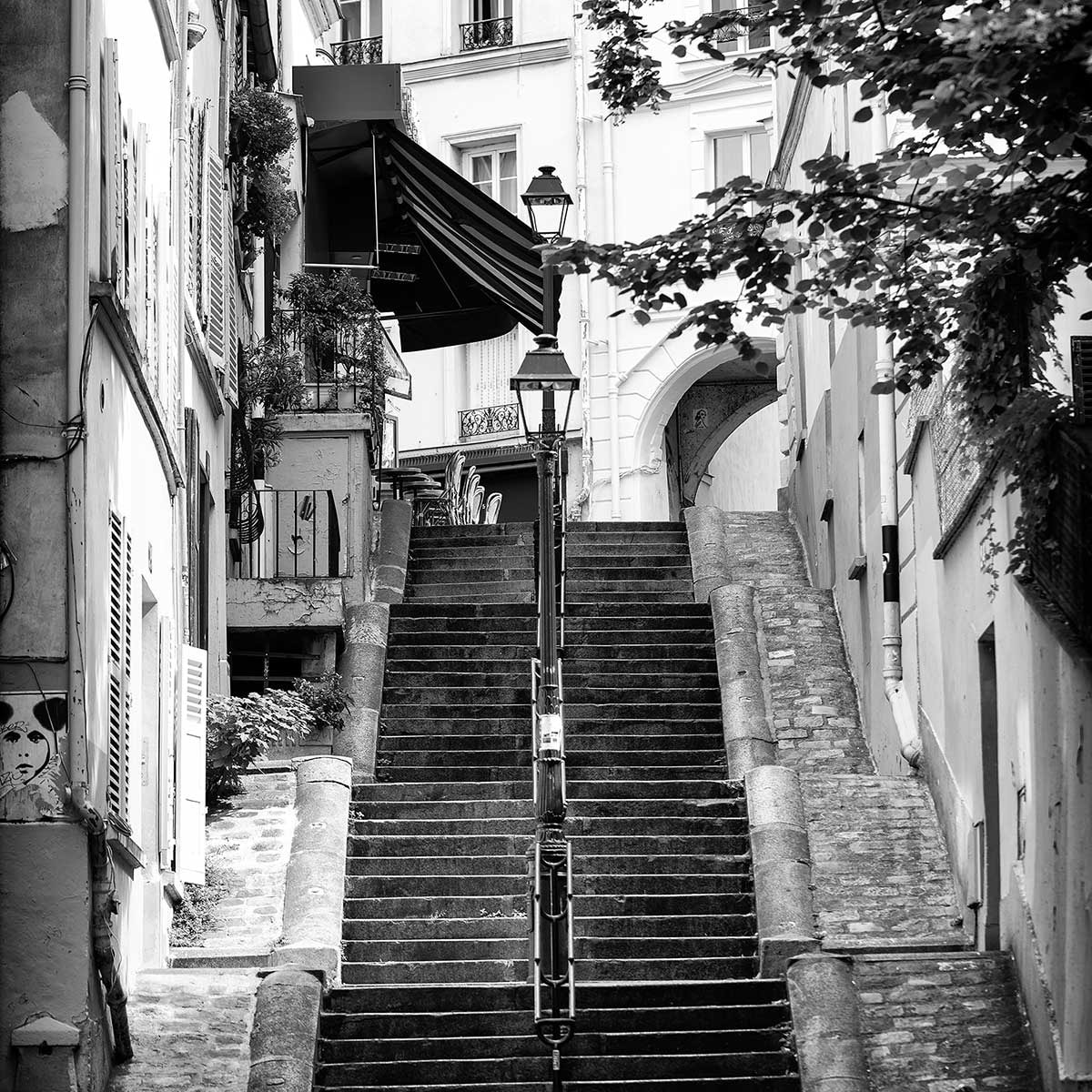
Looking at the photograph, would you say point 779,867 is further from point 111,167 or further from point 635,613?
point 635,613

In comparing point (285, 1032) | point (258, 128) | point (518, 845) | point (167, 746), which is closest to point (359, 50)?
point (258, 128)

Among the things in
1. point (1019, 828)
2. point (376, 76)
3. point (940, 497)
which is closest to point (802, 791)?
point (940, 497)

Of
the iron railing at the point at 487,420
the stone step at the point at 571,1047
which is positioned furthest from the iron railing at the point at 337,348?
the stone step at the point at 571,1047

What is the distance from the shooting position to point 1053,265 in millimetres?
9883

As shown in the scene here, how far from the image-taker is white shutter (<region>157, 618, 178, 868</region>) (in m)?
13.3

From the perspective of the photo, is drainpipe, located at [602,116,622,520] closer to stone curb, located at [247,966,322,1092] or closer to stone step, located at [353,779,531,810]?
stone step, located at [353,779,531,810]

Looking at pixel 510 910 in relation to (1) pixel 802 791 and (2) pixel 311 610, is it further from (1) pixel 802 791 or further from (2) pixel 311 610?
(2) pixel 311 610

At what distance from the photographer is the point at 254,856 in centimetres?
1498

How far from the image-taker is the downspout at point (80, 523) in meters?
10.1

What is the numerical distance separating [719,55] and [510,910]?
5.68 metres

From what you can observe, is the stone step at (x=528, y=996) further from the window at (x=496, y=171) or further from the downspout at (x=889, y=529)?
the window at (x=496, y=171)

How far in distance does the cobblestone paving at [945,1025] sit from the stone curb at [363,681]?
502cm

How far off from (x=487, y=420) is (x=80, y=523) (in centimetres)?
2194

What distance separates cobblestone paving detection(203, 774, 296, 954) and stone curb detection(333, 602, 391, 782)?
1.98 ft
